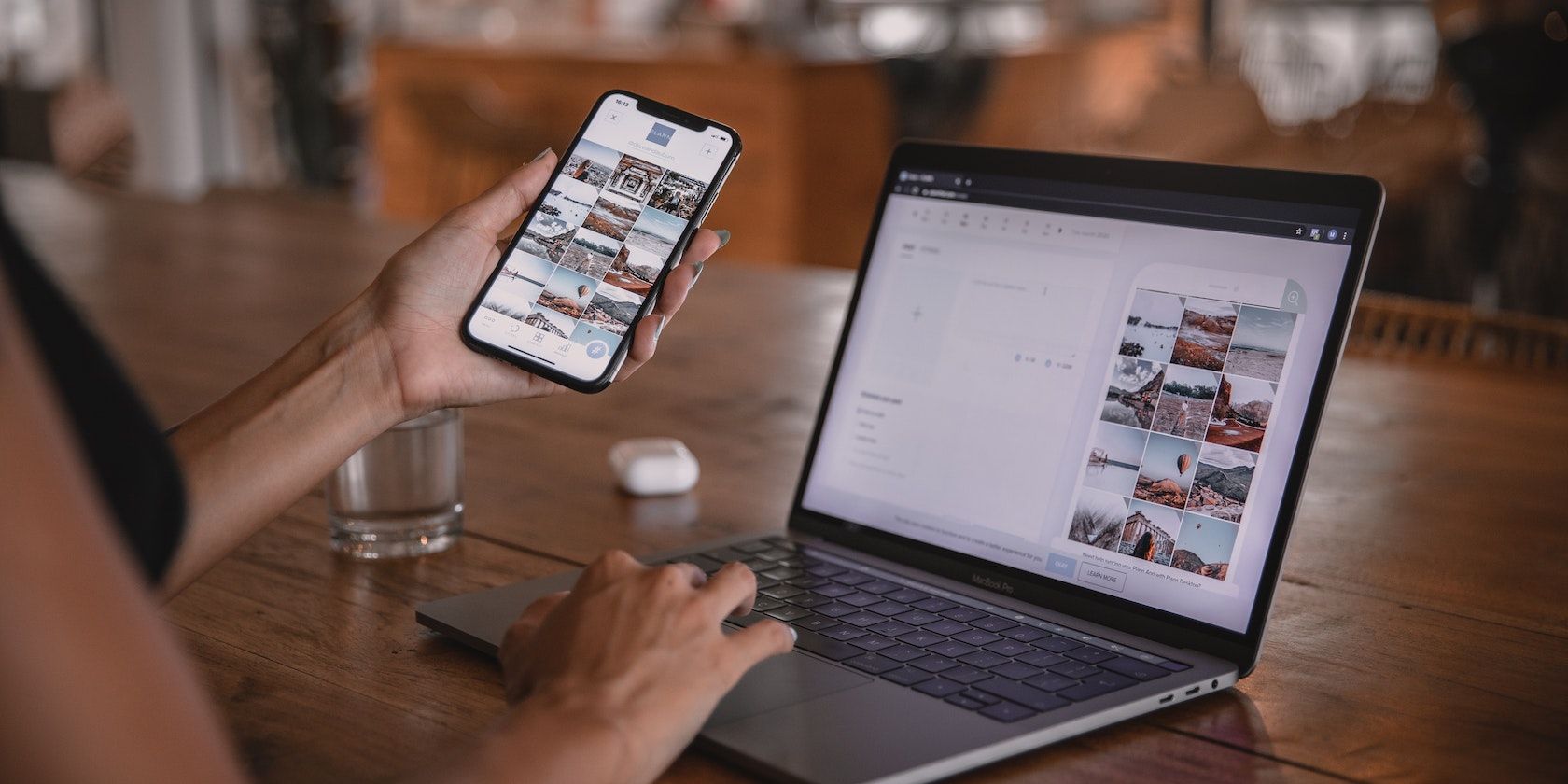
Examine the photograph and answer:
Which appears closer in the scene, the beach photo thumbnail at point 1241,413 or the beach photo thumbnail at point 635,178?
the beach photo thumbnail at point 1241,413

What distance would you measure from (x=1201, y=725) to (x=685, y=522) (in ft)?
1.44

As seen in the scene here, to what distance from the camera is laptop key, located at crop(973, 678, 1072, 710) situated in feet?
2.10

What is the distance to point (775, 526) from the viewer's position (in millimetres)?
989

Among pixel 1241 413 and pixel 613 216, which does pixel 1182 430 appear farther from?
pixel 613 216

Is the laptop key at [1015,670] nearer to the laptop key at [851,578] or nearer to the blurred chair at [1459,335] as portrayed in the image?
the laptop key at [851,578]

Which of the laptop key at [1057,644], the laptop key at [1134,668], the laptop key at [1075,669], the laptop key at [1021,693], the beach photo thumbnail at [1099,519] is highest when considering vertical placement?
the beach photo thumbnail at [1099,519]

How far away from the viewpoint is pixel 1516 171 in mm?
4129

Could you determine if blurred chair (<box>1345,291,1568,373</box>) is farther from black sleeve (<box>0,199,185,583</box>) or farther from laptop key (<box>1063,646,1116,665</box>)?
black sleeve (<box>0,199,185,583</box>)

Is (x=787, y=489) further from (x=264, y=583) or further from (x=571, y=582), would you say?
(x=264, y=583)

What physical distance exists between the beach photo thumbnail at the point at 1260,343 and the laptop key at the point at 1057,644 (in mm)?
170

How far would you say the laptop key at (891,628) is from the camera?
2.42 feet

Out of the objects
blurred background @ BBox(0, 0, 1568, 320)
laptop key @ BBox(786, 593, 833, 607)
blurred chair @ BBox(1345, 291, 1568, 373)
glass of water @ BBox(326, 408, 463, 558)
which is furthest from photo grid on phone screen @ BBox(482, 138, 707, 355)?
blurred background @ BBox(0, 0, 1568, 320)

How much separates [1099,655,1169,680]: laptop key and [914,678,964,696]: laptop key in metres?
0.08

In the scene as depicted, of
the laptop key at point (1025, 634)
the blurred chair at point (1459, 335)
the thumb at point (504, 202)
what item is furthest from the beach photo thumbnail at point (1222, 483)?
the blurred chair at point (1459, 335)
